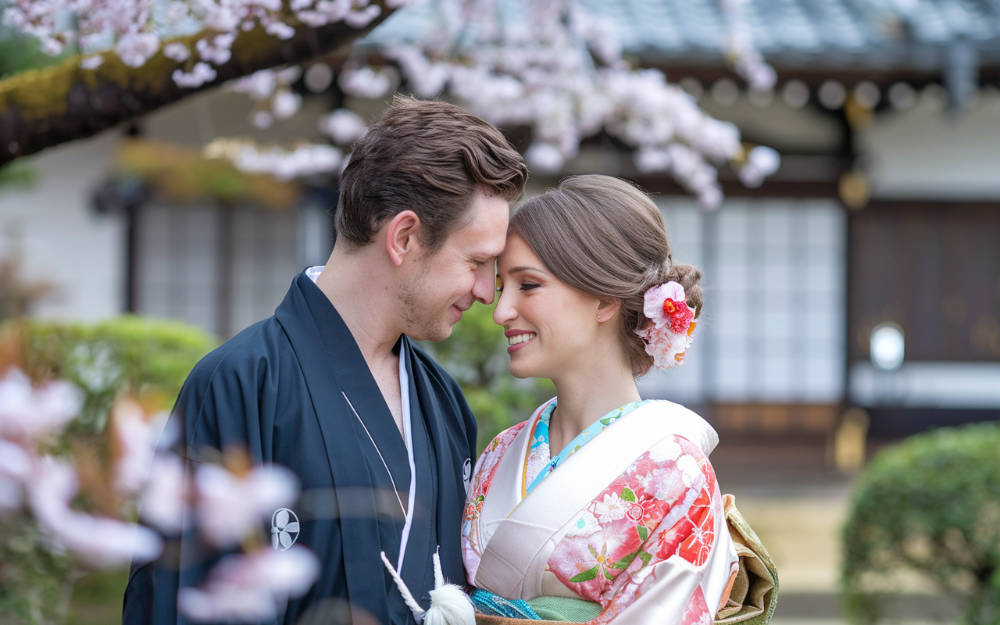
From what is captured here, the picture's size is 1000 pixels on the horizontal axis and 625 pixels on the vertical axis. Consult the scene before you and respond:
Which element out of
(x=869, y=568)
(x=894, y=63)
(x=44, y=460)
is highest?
(x=44, y=460)

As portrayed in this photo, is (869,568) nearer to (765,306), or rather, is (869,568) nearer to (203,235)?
(765,306)

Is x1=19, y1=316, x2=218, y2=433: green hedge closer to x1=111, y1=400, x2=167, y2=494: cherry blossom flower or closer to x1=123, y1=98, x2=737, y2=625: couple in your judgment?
x1=123, y1=98, x2=737, y2=625: couple

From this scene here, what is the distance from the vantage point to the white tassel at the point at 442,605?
2.18 meters

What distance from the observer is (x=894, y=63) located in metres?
8.88

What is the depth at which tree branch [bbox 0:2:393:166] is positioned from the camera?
9.38ft

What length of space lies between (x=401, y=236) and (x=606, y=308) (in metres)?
0.51

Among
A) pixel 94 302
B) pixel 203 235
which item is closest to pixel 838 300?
pixel 203 235

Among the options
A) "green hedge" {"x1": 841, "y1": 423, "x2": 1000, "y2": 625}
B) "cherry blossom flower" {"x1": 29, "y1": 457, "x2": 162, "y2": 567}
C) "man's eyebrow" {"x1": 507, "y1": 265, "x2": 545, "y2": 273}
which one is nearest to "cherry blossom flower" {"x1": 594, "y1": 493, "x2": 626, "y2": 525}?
"man's eyebrow" {"x1": 507, "y1": 265, "x2": 545, "y2": 273}

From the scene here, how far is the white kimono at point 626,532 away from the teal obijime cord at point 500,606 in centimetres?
2

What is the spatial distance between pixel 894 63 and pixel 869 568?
489 centimetres

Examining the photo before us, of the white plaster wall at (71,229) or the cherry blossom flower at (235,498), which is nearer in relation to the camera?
the cherry blossom flower at (235,498)

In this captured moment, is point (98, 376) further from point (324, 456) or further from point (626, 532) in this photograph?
point (626, 532)

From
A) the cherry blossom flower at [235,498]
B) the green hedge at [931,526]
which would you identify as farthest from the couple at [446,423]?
the green hedge at [931,526]

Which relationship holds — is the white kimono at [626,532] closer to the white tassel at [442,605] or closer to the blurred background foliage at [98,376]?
the white tassel at [442,605]
